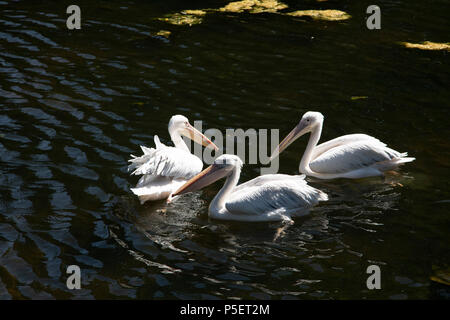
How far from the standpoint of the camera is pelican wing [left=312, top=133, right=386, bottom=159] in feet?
19.9

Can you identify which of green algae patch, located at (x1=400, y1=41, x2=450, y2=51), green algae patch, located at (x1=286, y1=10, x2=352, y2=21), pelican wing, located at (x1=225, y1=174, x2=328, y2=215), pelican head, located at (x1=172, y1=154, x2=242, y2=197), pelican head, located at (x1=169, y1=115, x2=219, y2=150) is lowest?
pelican wing, located at (x1=225, y1=174, x2=328, y2=215)

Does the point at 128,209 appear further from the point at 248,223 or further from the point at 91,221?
the point at 248,223

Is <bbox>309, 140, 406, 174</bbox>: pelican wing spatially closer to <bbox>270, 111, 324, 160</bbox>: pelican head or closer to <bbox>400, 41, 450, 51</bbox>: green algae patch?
<bbox>270, 111, 324, 160</bbox>: pelican head

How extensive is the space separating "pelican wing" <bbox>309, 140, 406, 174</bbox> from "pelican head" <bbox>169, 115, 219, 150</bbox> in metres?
1.14

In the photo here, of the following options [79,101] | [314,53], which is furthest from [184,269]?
[314,53]

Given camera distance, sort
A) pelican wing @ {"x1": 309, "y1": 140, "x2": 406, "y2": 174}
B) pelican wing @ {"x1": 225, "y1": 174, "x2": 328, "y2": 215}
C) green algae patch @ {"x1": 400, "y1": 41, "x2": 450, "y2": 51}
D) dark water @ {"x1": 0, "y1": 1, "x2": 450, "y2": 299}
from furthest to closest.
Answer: green algae patch @ {"x1": 400, "y1": 41, "x2": 450, "y2": 51} < pelican wing @ {"x1": 309, "y1": 140, "x2": 406, "y2": 174} < pelican wing @ {"x1": 225, "y1": 174, "x2": 328, "y2": 215} < dark water @ {"x1": 0, "y1": 1, "x2": 450, "y2": 299}

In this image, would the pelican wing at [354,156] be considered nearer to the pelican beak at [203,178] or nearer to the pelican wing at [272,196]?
the pelican wing at [272,196]

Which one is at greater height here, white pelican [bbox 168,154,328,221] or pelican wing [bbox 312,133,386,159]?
pelican wing [bbox 312,133,386,159]

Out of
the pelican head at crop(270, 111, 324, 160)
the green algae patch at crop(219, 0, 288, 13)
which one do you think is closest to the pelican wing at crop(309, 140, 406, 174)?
the pelican head at crop(270, 111, 324, 160)

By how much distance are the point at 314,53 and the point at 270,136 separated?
2.68 metres

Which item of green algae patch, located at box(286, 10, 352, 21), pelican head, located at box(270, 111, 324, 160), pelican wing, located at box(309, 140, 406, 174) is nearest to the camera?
pelican wing, located at box(309, 140, 406, 174)
